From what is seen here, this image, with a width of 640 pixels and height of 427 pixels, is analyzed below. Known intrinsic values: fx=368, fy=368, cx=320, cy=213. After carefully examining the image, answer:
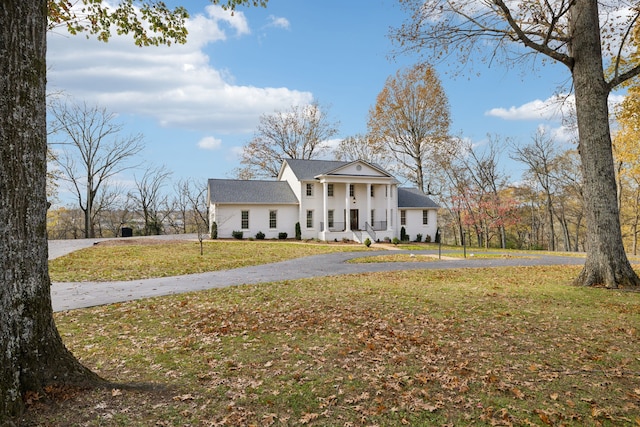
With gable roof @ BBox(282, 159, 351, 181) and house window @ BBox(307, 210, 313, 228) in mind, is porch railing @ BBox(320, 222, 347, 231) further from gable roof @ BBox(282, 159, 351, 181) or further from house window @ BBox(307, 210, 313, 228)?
gable roof @ BBox(282, 159, 351, 181)

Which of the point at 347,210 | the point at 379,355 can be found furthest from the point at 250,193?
the point at 379,355

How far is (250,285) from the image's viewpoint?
424 inches

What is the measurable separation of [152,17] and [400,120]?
32996 mm

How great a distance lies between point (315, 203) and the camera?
108 ft

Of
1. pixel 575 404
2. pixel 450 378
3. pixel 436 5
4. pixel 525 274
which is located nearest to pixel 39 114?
pixel 450 378

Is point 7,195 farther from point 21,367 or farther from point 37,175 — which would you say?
point 21,367

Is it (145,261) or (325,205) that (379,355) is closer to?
(145,261)

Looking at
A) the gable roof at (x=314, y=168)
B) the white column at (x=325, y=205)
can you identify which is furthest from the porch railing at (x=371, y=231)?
A: the gable roof at (x=314, y=168)

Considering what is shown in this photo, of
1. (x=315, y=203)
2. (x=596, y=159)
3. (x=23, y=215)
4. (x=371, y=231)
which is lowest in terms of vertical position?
(x=371, y=231)

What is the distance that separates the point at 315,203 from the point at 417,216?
10533mm

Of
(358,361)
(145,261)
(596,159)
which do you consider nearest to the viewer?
(358,361)

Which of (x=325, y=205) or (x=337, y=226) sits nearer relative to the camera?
(x=325, y=205)

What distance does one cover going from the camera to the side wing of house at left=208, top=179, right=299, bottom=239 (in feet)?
100

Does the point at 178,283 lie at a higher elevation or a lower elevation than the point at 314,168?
lower
